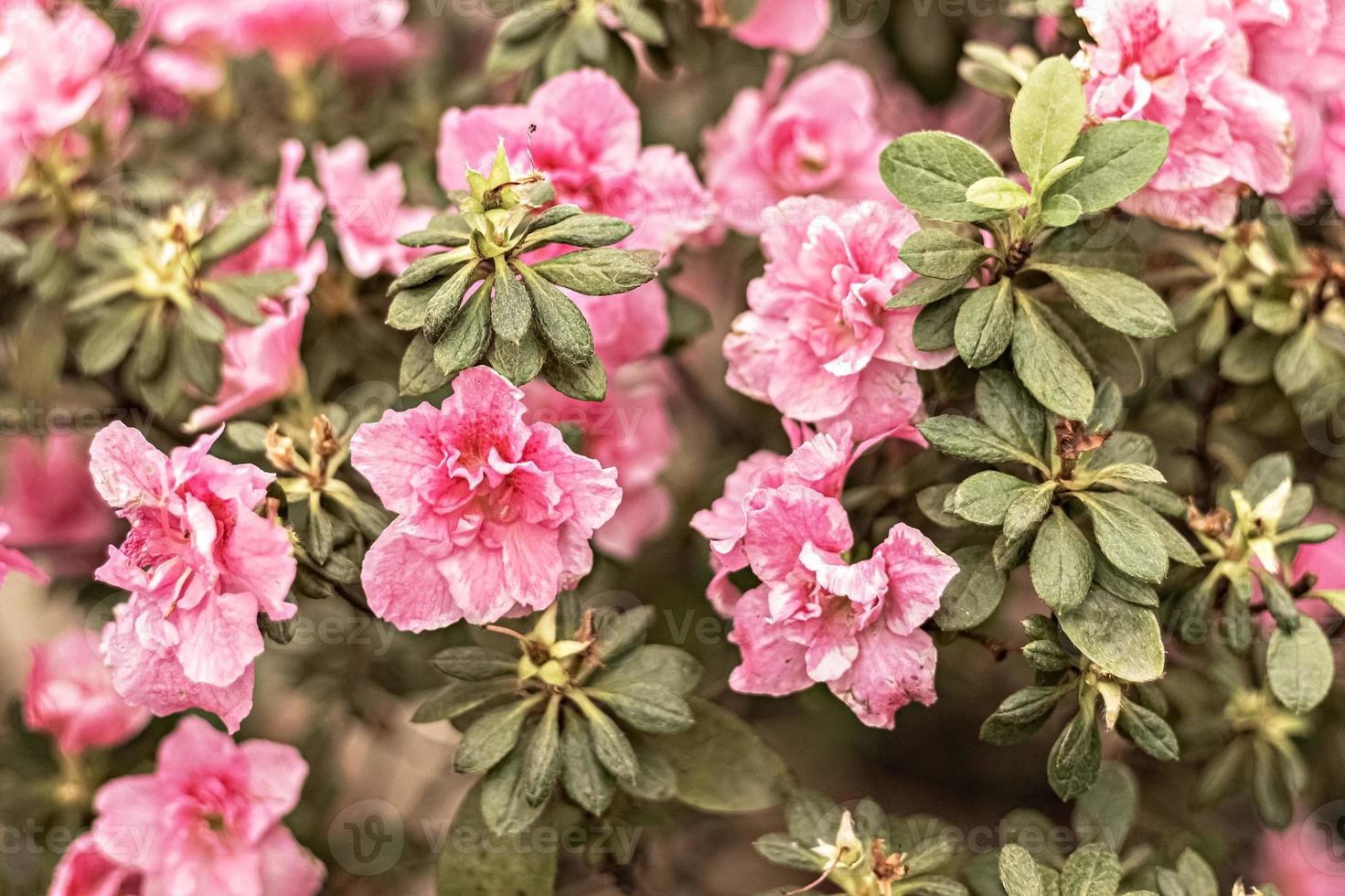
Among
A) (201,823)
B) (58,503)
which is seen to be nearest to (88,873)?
(201,823)

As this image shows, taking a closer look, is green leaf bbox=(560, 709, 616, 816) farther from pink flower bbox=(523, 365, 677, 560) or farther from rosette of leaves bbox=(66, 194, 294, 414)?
rosette of leaves bbox=(66, 194, 294, 414)

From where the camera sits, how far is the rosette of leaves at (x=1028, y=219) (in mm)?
882

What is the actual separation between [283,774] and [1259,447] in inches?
41.6

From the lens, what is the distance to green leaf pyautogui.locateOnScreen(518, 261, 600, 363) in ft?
2.86

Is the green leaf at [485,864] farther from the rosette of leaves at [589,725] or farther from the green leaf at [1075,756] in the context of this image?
the green leaf at [1075,756]

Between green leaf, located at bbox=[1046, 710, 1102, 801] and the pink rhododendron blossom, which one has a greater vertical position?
the pink rhododendron blossom

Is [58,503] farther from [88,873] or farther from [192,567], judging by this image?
[192,567]

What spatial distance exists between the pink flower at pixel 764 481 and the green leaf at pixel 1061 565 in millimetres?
151

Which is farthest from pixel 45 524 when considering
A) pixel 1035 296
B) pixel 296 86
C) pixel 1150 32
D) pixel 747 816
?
pixel 1150 32

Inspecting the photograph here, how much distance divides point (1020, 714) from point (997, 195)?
1.29 feet

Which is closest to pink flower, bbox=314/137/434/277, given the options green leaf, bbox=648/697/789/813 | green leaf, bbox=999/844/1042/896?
green leaf, bbox=648/697/789/813

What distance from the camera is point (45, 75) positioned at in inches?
47.5

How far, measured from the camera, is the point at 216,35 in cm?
139

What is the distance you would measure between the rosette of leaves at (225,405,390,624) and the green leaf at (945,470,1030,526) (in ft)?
1.50
